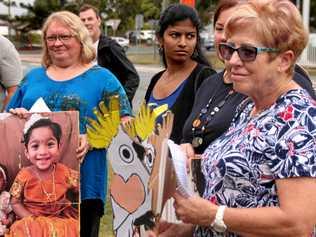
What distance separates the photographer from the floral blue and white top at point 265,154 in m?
1.94

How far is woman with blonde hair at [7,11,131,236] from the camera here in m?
3.75

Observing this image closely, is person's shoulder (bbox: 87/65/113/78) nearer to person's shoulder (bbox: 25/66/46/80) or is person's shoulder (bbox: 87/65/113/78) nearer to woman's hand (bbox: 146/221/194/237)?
person's shoulder (bbox: 25/66/46/80)

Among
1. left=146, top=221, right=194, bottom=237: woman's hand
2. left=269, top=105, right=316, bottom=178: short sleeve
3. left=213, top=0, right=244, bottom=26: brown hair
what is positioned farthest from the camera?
left=213, top=0, right=244, bottom=26: brown hair

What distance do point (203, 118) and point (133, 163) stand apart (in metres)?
0.67

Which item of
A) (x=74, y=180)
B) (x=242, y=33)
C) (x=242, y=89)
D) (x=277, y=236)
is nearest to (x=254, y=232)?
(x=277, y=236)

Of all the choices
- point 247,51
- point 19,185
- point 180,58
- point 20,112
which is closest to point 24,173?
point 19,185

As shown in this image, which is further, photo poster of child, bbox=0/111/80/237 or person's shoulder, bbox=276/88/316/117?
photo poster of child, bbox=0/111/80/237

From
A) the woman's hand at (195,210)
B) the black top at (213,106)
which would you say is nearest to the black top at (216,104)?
the black top at (213,106)

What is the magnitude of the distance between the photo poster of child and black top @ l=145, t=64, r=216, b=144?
1.77 ft

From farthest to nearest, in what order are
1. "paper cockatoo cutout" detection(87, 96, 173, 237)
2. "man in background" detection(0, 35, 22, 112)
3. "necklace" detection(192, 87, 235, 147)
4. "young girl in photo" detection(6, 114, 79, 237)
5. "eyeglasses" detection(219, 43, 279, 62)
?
1. "man in background" detection(0, 35, 22, 112)
2. "young girl in photo" detection(6, 114, 79, 237)
3. "necklace" detection(192, 87, 235, 147)
4. "paper cockatoo cutout" detection(87, 96, 173, 237)
5. "eyeglasses" detection(219, 43, 279, 62)

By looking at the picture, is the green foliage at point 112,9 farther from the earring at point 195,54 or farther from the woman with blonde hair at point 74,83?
the woman with blonde hair at point 74,83

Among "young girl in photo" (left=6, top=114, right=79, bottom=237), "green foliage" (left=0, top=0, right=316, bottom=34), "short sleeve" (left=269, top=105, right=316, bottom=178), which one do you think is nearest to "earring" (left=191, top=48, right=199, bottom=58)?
"young girl in photo" (left=6, top=114, right=79, bottom=237)

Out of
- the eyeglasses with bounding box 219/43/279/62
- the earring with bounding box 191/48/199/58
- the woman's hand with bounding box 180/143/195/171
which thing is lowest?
the woman's hand with bounding box 180/143/195/171

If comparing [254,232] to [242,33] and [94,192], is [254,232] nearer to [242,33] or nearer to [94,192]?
[242,33]
